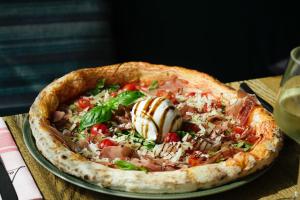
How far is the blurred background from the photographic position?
3.21 m

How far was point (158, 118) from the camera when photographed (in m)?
1.87

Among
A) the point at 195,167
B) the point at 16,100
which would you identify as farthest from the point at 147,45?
the point at 195,167

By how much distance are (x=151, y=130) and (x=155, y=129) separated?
1 centimetres

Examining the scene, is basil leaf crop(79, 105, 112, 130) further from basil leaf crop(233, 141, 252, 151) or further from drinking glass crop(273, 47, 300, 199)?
drinking glass crop(273, 47, 300, 199)

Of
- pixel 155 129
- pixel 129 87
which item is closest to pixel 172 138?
pixel 155 129

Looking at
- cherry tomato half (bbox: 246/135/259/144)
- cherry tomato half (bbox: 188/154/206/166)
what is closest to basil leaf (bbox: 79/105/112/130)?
cherry tomato half (bbox: 188/154/206/166)

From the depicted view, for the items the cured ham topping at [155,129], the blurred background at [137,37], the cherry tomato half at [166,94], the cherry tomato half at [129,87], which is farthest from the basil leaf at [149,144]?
the blurred background at [137,37]

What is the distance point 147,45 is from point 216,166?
7.71ft

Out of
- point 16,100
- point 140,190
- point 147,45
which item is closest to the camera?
point 140,190

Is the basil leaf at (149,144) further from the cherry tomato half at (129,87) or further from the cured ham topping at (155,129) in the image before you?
the cherry tomato half at (129,87)

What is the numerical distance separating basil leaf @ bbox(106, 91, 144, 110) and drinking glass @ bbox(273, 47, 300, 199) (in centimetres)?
68

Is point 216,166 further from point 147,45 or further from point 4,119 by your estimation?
point 147,45

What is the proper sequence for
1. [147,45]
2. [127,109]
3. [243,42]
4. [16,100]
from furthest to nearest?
1. [243,42]
2. [147,45]
3. [16,100]
4. [127,109]

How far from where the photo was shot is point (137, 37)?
3.87 m
